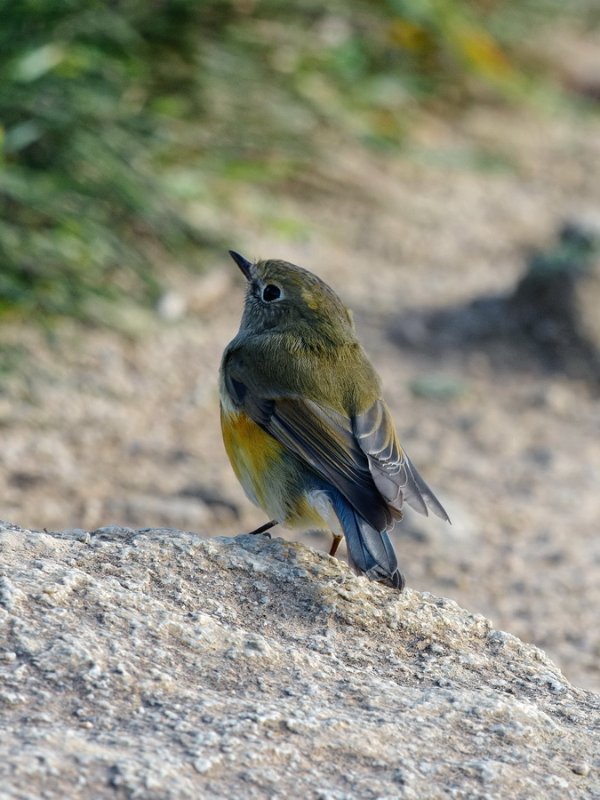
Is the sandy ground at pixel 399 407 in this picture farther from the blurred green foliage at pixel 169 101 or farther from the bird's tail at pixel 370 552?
the bird's tail at pixel 370 552

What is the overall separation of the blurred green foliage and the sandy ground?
0.99ft

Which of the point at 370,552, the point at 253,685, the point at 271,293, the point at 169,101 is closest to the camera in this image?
the point at 253,685

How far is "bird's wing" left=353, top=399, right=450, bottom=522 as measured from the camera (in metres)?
3.66

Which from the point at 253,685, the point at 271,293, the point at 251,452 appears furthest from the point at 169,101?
the point at 253,685

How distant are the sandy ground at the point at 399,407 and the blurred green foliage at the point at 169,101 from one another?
301 mm

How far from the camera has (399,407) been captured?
23.0 feet

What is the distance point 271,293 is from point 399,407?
8.39 feet

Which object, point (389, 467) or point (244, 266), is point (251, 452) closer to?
point (389, 467)

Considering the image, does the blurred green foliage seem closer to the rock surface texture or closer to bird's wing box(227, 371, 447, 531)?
bird's wing box(227, 371, 447, 531)

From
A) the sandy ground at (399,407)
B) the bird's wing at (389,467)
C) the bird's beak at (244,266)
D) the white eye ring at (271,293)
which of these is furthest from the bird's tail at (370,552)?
the sandy ground at (399,407)

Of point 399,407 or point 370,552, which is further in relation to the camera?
point 399,407

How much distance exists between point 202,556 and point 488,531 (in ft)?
9.77

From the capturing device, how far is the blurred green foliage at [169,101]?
657cm

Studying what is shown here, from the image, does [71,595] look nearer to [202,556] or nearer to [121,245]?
[202,556]
